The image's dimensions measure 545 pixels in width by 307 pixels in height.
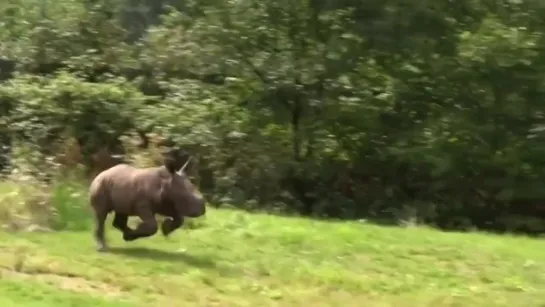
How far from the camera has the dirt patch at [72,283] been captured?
7.27 metres

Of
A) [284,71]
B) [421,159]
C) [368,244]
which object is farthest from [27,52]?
[368,244]

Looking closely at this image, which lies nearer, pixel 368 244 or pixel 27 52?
pixel 368 244

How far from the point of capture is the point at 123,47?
18109 mm

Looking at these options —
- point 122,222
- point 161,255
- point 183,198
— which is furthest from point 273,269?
point 122,222

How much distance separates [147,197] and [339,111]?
6.88 m

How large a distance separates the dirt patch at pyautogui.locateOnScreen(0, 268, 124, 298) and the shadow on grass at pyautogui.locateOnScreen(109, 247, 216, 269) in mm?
1029

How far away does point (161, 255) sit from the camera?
344 inches

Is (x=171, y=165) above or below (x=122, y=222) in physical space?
above

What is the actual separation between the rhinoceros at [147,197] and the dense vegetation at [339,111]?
4.14 m

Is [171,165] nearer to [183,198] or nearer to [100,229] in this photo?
[183,198]

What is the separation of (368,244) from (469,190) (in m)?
5.90

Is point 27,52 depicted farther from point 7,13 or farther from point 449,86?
point 449,86

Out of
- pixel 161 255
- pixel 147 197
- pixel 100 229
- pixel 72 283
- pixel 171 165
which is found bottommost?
pixel 161 255

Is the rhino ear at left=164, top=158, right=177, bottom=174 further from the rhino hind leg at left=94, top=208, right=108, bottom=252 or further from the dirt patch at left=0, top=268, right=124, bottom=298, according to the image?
the dirt patch at left=0, top=268, right=124, bottom=298
